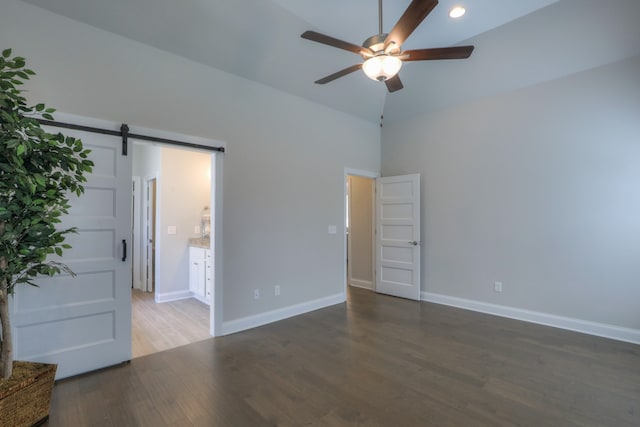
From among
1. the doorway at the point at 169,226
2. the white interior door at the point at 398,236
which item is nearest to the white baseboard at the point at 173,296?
the doorway at the point at 169,226

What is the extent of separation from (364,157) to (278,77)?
6.94ft

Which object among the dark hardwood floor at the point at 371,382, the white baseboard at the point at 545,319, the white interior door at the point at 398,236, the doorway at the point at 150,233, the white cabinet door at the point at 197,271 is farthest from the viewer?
the doorway at the point at 150,233

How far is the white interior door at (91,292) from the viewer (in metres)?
2.43

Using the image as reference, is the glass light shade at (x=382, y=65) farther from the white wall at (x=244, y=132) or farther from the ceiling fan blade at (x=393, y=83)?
the white wall at (x=244, y=132)

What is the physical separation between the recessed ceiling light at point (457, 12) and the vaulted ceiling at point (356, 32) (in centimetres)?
5

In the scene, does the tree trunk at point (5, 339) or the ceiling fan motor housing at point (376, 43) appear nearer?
the tree trunk at point (5, 339)

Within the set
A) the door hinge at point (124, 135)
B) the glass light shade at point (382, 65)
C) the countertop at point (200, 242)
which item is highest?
the glass light shade at point (382, 65)

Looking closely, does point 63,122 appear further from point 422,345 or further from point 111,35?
point 422,345

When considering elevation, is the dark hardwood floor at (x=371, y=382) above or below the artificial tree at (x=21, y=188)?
below

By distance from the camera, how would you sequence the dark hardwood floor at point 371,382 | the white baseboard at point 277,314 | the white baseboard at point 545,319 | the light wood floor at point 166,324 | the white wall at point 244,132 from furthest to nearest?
the white baseboard at point 277,314, the white baseboard at point 545,319, the light wood floor at point 166,324, the white wall at point 244,132, the dark hardwood floor at point 371,382

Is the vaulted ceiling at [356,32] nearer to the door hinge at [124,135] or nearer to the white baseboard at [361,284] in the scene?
the door hinge at [124,135]

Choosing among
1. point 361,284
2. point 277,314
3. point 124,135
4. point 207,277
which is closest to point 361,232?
point 361,284

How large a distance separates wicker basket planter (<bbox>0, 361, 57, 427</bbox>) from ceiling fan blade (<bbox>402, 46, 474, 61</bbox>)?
3419mm

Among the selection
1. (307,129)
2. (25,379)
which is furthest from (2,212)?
(307,129)
